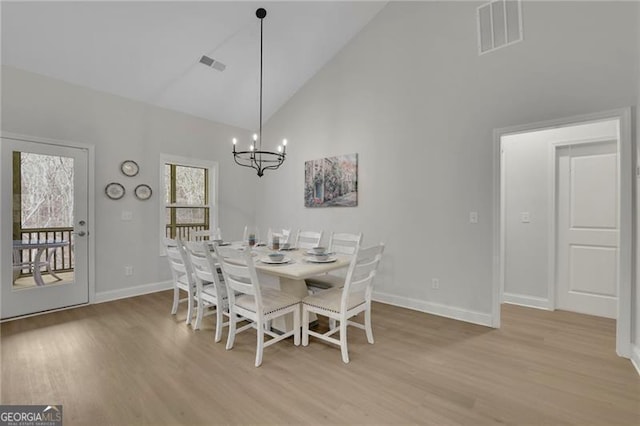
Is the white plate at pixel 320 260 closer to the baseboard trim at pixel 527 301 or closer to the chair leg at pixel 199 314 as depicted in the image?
the chair leg at pixel 199 314

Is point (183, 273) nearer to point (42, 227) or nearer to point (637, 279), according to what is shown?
point (42, 227)

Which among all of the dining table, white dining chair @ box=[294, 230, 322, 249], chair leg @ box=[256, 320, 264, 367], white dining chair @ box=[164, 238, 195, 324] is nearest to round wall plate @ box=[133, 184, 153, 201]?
white dining chair @ box=[164, 238, 195, 324]

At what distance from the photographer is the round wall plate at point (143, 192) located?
4281 mm

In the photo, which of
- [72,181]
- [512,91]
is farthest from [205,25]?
[512,91]

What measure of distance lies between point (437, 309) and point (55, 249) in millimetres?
4550

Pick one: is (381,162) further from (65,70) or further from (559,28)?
(65,70)

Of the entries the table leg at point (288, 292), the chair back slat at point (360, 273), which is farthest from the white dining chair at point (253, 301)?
the chair back slat at point (360, 273)

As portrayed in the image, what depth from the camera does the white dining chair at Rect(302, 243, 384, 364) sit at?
7.96 feet

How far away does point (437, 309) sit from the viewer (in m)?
3.51

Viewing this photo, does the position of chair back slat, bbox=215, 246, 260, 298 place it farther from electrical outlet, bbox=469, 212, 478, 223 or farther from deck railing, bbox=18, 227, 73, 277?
deck railing, bbox=18, 227, 73, 277

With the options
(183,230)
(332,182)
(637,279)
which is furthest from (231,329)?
(637,279)

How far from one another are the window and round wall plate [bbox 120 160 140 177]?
1.12 feet

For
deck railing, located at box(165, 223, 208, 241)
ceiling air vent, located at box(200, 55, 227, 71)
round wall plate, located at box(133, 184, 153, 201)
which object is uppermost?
ceiling air vent, located at box(200, 55, 227, 71)

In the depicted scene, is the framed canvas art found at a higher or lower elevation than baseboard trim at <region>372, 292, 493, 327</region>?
higher
